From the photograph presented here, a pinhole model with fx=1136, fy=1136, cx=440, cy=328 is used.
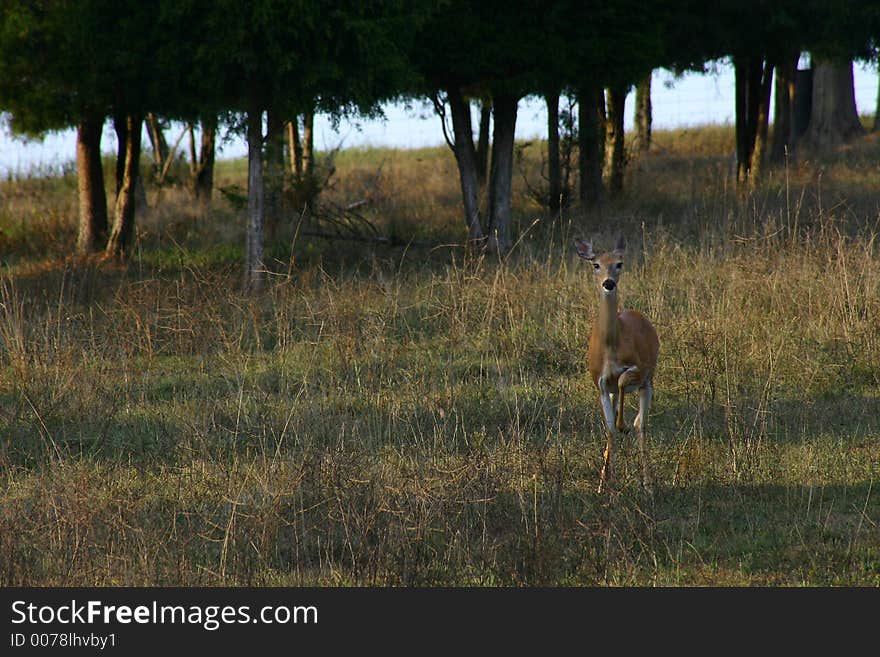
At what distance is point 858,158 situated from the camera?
24.8m

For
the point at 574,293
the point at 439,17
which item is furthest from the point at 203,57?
the point at 574,293

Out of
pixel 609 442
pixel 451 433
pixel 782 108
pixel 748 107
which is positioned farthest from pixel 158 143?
A: pixel 609 442

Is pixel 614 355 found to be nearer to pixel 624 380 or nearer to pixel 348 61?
pixel 624 380

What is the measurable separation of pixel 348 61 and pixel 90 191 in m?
7.78

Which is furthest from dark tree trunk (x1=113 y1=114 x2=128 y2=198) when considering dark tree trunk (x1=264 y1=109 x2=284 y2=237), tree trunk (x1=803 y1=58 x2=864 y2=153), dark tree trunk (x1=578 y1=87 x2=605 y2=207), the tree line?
tree trunk (x1=803 y1=58 x2=864 y2=153)

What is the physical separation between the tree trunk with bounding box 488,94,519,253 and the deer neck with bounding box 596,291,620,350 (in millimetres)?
9665

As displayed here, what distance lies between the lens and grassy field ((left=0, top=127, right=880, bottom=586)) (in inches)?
226

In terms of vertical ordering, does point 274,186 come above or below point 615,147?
below

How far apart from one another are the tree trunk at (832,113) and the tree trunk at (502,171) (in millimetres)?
14406

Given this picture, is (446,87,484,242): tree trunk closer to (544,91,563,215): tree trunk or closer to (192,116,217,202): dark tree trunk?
(544,91,563,215): tree trunk

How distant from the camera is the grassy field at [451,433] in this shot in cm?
573

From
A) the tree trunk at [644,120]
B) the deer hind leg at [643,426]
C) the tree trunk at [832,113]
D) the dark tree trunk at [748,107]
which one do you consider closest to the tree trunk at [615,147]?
the dark tree trunk at [748,107]

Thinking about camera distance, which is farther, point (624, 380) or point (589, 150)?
point (589, 150)

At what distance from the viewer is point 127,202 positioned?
61.7ft
